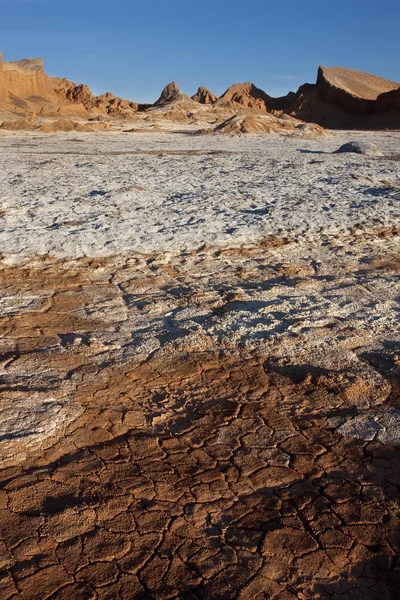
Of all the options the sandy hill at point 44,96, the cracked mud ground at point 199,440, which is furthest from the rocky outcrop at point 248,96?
the cracked mud ground at point 199,440

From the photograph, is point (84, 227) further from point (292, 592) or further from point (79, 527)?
point (292, 592)

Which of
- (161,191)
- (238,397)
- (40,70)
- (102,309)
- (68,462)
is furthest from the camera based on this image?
(40,70)

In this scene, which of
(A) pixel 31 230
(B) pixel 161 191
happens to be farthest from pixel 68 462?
(B) pixel 161 191

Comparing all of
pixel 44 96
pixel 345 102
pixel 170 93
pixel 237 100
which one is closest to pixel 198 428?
pixel 345 102

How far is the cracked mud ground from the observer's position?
1807 millimetres

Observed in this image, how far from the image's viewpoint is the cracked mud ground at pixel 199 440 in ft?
5.93

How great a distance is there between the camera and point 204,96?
53.6 m

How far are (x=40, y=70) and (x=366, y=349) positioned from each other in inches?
1801

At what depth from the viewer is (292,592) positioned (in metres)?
1.73

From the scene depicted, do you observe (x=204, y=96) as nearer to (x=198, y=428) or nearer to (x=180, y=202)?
(x=180, y=202)

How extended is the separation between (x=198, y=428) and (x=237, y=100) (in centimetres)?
4947

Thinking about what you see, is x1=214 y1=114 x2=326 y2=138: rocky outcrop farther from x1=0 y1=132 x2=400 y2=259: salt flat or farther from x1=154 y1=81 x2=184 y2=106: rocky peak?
x1=154 y1=81 x2=184 y2=106: rocky peak

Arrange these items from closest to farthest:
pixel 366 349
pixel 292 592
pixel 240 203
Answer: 1. pixel 292 592
2. pixel 366 349
3. pixel 240 203

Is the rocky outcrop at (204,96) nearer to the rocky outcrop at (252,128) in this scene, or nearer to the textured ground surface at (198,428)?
the rocky outcrop at (252,128)
